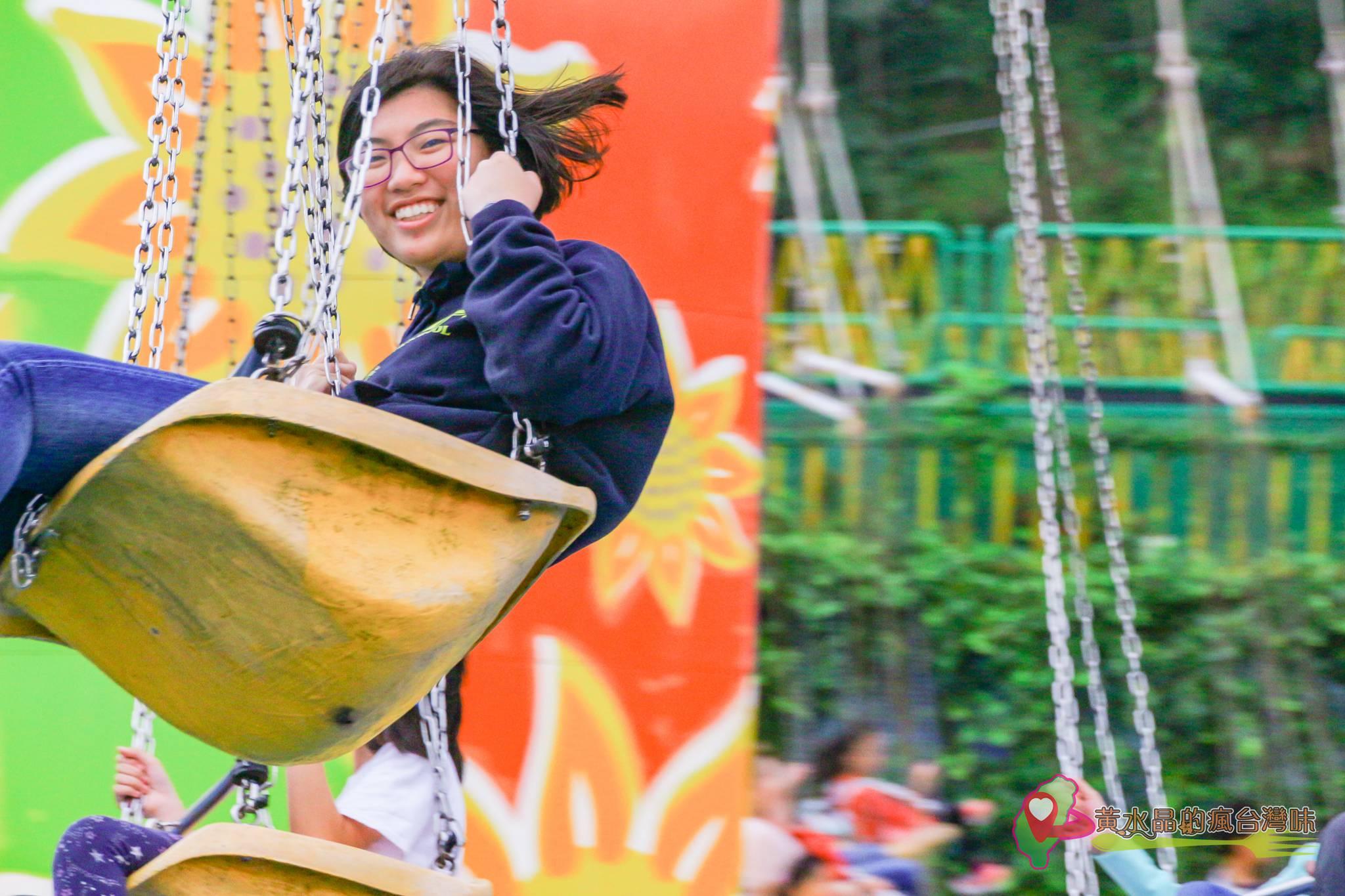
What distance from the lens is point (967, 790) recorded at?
181 inches

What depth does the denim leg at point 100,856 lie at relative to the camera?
1.79 meters

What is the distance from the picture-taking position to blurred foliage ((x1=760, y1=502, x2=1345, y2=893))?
179 inches

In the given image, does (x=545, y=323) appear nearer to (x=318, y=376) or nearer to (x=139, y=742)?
(x=318, y=376)

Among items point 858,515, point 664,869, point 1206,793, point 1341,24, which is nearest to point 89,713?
point 664,869

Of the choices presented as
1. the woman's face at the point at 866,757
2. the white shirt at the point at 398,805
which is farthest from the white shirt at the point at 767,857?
the white shirt at the point at 398,805

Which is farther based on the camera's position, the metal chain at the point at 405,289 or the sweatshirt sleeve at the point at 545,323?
the metal chain at the point at 405,289

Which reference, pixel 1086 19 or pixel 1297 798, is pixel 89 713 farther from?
pixel 1086 19

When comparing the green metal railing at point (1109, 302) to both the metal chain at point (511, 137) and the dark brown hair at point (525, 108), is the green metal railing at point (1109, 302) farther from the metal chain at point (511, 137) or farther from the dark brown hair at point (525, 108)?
the metal chain at point (511, 137)

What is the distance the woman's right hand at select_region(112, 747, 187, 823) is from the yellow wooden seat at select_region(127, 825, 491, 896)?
81 centimetres

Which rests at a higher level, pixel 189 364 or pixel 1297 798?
pixel 189 364

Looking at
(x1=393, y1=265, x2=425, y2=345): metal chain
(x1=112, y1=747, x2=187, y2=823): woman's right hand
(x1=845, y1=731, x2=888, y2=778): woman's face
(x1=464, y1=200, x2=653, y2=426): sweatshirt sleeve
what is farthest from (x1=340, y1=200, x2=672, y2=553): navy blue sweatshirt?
(x1=845, y1=731, x2=888, y2=778): woman's face

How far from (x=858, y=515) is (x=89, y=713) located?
2342 millimetres

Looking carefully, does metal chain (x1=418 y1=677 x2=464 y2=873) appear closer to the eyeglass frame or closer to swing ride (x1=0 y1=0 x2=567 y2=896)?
swing ride (x1=0 y1=0 x2=567 y2=896)

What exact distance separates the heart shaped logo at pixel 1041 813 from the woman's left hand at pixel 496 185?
7.44 ft
